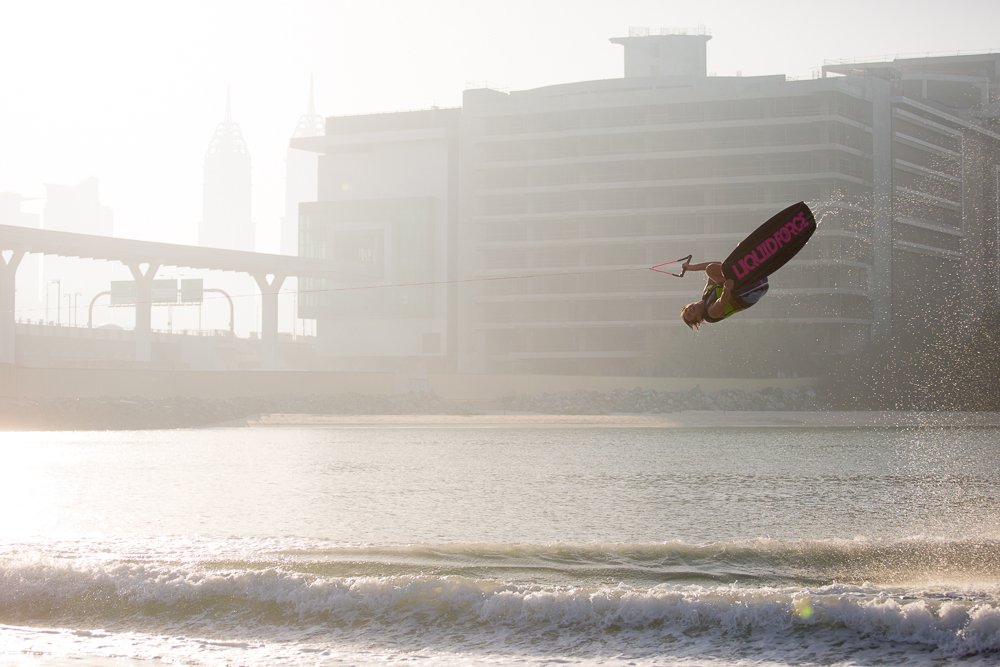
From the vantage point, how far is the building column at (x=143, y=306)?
345 feet

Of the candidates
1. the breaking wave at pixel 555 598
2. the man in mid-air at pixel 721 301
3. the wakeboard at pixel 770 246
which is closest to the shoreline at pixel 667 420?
the breaking wave at pixel 555 598

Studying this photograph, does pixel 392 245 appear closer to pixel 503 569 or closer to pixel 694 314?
pixel 503 569

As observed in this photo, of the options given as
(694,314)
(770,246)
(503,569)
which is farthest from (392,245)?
(694,314)

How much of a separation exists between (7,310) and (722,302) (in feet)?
275

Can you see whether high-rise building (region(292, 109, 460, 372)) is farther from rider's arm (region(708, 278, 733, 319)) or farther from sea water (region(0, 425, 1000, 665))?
rider's arm (region(708, 278, 733, 319))

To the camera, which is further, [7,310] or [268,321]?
[268,321]

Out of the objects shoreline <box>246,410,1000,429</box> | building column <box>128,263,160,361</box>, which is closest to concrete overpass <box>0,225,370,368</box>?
A: building column <box>128,263,160,361</box>

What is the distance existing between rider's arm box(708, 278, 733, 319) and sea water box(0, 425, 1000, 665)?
399 centimetres

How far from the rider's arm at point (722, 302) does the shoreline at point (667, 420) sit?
59.1 m

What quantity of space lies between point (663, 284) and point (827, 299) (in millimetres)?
15834

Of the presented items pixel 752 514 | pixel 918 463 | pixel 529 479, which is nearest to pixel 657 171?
pixel 918 463

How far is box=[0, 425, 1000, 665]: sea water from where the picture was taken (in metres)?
13.9

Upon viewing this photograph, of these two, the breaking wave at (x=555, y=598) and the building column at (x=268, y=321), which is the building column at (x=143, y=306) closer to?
the building column at (x=268, y=321)

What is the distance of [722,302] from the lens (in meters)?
16.1
